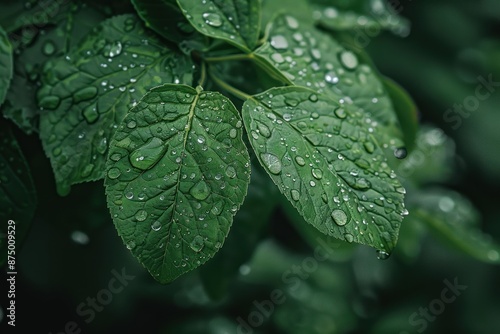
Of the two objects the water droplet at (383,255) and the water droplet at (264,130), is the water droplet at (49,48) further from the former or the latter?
the water droplet at (383,255)

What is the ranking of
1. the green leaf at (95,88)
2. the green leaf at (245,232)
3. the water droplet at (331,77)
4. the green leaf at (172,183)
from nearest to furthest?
the green leaf at (172,183) < the green leaf at (95,88) < the water droplet at (331,77) < the green leaf at (245,232)

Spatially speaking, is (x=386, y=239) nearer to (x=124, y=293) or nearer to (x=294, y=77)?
(x=294, y=77)

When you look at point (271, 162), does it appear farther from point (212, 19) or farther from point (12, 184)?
point (12, 184)

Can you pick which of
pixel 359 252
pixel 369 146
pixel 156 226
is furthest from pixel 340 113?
pixel 359 252

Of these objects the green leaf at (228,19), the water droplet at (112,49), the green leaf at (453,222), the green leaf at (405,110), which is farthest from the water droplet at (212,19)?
the green leaf at (453,222)

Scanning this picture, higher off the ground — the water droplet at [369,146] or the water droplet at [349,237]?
the water droplet at [369,146]
